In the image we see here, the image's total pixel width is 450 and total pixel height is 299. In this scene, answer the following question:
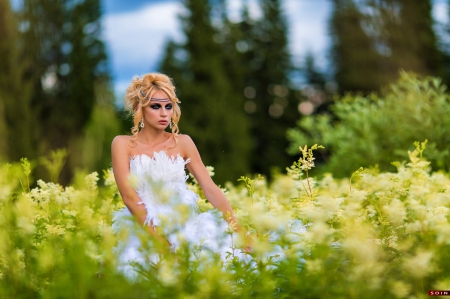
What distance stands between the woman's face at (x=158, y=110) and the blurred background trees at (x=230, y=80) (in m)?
4.12

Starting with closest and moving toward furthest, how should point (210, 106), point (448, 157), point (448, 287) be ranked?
point (448, 287) < point (448, 157) < point (210, 106)

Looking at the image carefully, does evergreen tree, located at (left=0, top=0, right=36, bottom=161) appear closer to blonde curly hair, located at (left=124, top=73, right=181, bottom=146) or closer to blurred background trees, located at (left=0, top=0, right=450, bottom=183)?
blurred background trees, located at (left=0, top=0, right=450, bottom=183)

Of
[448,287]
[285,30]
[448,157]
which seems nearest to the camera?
[448,287]

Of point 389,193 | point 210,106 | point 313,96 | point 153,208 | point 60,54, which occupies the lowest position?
point 153,208

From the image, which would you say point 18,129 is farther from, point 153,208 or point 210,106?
point 153,208

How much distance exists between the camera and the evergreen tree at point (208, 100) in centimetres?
2331

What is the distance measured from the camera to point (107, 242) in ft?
7.30

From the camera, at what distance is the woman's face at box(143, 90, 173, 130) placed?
398 cm

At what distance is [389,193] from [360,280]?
1.77 m

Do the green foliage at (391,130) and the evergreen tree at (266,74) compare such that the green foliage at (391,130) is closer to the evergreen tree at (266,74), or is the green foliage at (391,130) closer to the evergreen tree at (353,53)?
the evergreen tree at (353,53)

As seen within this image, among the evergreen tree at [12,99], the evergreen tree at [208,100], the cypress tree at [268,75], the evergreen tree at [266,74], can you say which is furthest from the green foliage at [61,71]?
the cypress tree at [268,75]

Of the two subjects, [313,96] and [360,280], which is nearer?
[360,280]

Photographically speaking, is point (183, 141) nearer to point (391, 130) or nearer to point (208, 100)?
point (391, 130)

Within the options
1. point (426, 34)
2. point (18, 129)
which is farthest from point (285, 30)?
point (18, 129)
